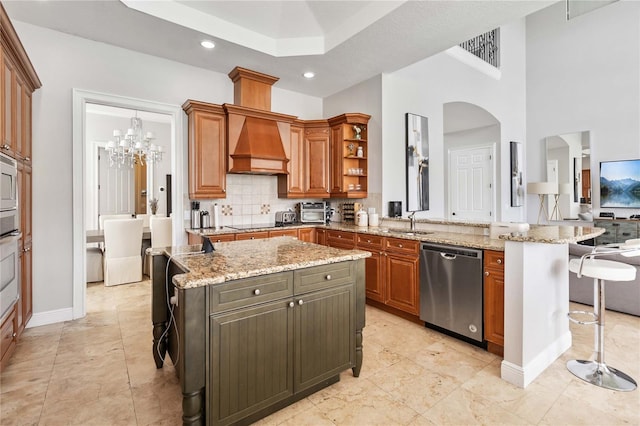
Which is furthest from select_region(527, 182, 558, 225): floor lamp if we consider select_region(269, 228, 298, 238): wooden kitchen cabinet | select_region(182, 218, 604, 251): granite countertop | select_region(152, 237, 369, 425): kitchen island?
select_region(152, 237, 369, 425): kitchen island

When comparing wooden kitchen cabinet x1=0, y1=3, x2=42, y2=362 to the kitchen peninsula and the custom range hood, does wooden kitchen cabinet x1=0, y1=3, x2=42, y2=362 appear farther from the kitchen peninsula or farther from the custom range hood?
the kitchen peninsula

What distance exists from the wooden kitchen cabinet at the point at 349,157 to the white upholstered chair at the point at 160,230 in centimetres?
279

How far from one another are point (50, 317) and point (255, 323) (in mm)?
2968

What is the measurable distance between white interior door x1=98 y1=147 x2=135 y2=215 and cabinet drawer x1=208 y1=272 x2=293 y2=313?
21.6 feet

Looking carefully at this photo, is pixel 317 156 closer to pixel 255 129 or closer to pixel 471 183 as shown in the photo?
pixel 255 129

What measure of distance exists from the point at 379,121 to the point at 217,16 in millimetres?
2335

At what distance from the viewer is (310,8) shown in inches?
134

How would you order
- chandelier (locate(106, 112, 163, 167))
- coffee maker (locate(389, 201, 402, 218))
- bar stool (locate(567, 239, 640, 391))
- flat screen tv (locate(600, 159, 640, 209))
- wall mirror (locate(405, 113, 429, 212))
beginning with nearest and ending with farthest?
bar stool (locate(567, 239, 640, 391)) → coffee maker (locate(389, 201, 402, 218)) → wall mirror (locate(405, 113, 429, 212)) → chandelier (locate(106, 112, 163, 167)) → flat screen tv (locate(600, 159, 640, 209))

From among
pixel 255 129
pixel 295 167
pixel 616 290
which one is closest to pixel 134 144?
pixel 255 129

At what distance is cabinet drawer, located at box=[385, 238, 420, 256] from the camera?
10.3ft

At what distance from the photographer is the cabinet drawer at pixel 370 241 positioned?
11.6ft

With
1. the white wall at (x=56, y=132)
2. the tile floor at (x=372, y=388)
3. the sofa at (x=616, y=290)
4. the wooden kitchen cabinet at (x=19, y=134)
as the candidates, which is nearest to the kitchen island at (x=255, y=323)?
the tile floor at (x=372, y=388)

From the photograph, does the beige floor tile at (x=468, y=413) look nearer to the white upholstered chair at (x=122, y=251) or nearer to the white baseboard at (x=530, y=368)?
the white baseboard at (x=530, y=368)

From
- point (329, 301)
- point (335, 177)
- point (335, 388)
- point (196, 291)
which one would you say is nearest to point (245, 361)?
point (196, 291)
